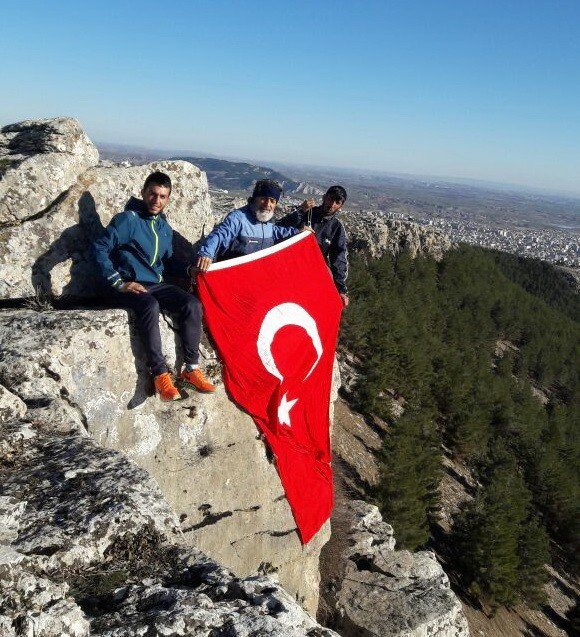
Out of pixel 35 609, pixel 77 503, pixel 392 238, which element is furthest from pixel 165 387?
pixel 392 238

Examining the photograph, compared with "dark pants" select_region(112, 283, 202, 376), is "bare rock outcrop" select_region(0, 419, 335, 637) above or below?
below

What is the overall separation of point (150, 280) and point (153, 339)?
1.11 m

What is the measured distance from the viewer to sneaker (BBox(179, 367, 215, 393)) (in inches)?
288

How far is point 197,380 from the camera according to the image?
729cm

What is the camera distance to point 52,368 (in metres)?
6.17

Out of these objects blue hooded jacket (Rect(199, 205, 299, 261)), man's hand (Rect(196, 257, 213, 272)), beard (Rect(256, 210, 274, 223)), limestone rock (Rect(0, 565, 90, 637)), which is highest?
beard (Rect(256, 210, 274, 223))

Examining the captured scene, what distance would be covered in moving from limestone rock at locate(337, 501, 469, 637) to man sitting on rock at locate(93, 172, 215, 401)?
18.5 ft

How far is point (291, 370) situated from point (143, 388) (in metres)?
2.73

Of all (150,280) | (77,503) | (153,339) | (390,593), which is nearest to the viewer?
(77,503)

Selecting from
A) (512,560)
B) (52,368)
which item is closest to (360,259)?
(512,560)

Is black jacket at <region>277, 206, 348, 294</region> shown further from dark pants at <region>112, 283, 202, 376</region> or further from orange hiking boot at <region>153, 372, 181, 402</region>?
orange hiking boot at <region>153, 372, 181, 402</region>

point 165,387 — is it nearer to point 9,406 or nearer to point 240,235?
point 9,406

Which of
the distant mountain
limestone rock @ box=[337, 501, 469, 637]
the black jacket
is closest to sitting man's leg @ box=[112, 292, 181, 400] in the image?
the black jacket

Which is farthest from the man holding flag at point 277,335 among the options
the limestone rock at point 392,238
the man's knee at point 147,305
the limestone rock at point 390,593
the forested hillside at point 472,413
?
the limestone rock at point 392,238
